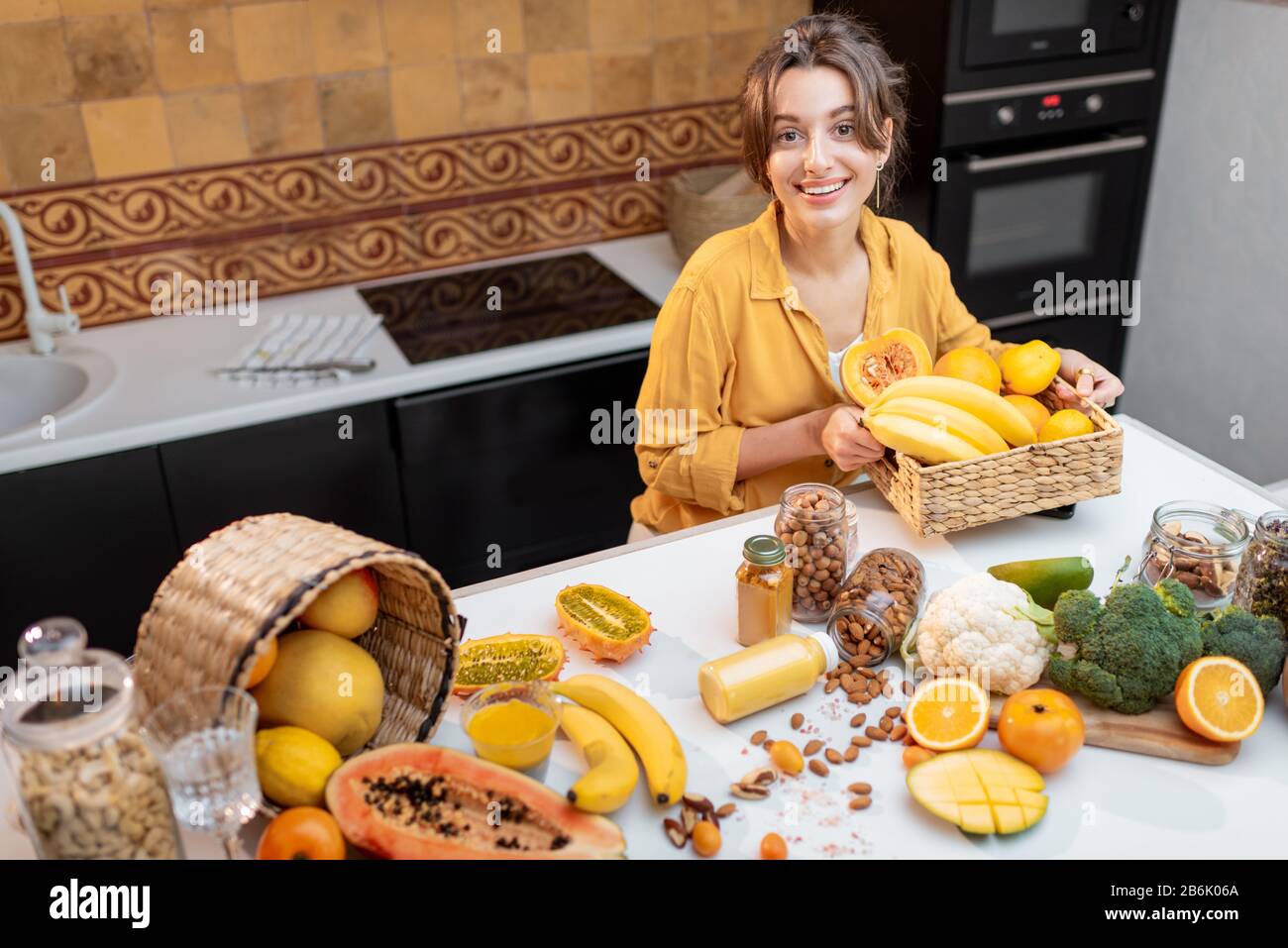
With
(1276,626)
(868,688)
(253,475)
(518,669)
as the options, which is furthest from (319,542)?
(253,475)

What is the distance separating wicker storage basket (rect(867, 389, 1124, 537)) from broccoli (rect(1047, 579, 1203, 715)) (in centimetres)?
25

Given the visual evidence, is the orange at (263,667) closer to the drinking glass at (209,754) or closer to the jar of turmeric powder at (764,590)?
the drinking glass at (209,754)

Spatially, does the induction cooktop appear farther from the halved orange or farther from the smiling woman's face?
the halved orange

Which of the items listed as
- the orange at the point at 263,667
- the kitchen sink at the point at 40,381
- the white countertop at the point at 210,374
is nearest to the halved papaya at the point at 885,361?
the orange at the point at 263,667

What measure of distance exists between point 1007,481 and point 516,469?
144 centimetres

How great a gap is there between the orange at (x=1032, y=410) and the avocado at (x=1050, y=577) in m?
0.25

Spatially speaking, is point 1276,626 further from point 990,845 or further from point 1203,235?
point 1203,235

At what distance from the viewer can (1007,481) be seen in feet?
5.29

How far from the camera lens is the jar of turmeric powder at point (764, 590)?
1.45 meters

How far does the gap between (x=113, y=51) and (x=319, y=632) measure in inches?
77.4

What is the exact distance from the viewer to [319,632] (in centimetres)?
126

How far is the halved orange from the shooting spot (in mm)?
1299

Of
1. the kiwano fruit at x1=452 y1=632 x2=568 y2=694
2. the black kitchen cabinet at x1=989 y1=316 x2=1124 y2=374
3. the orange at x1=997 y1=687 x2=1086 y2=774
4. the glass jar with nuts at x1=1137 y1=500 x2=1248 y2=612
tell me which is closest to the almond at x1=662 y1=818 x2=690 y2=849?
the kiwano fruit at x1=452 y1=632 x2=568 y2=694

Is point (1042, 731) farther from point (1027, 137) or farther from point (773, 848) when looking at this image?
point (1027, 137)
